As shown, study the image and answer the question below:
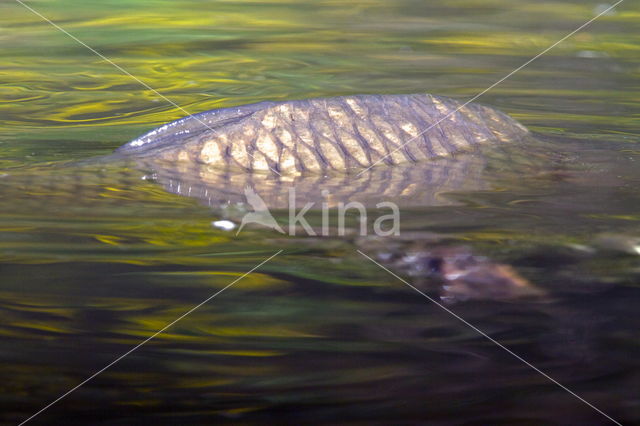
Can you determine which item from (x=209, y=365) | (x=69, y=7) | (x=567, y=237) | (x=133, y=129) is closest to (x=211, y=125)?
(x=133, y=129)

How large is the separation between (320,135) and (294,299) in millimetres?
1070

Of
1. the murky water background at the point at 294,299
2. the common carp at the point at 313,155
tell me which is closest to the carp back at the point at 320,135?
the common carp at the point at 313,155

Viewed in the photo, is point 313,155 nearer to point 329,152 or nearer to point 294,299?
point 329,152

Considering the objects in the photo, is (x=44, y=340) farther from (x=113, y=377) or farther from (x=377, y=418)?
(x=377, y=418)

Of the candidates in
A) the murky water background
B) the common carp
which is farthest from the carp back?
the murky water background

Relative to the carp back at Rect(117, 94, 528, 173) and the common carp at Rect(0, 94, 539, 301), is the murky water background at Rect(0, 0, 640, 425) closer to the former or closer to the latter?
the common carp at Rect(0, 94, 539, 301)

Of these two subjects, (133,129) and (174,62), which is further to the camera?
(174,62)

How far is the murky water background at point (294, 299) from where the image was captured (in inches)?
59.1

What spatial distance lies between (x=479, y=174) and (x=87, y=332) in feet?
4.89

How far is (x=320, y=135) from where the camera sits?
2865 millimetres

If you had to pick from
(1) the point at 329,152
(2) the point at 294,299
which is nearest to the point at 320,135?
(1) the point at 329,152

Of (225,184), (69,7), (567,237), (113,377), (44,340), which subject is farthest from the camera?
(69,7)

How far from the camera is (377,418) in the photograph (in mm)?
1441

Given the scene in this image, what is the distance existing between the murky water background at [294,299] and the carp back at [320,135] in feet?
0.72
